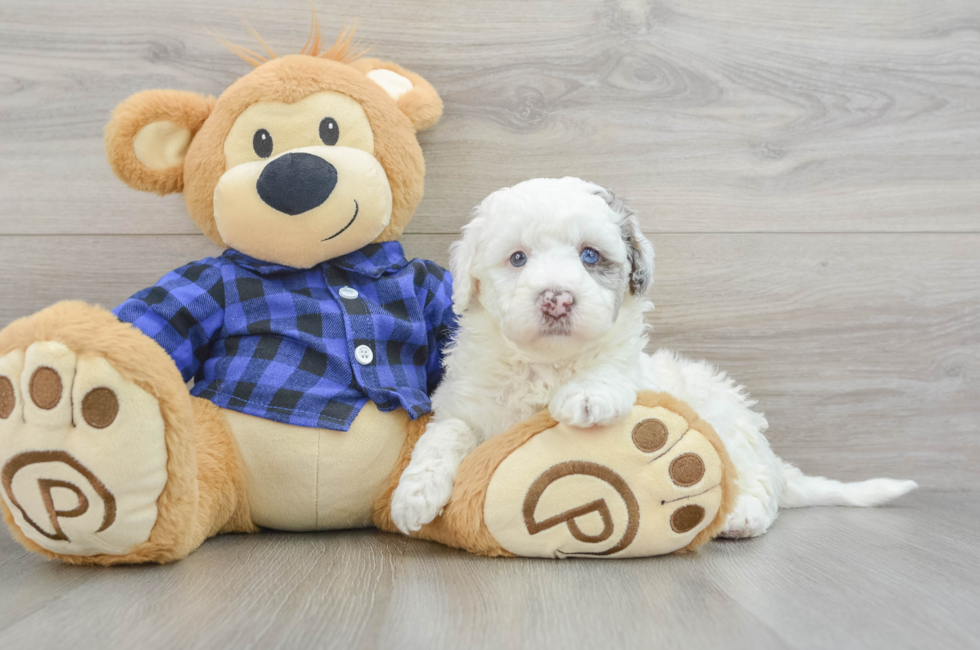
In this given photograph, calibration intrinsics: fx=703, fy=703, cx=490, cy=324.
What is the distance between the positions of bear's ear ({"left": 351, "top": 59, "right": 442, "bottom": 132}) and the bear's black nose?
255 millimetres

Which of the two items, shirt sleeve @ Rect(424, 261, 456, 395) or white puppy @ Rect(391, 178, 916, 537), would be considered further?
shirt sleeve @ Rect(424, 261, 456, 395)

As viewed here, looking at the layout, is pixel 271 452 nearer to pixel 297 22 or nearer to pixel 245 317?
pixel 245 317

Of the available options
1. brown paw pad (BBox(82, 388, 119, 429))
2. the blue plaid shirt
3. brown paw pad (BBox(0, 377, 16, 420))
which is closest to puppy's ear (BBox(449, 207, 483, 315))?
the blue plaid shirt

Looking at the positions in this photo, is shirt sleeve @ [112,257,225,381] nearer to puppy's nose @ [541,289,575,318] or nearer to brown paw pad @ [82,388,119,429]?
brown paw pad @ [82,388,119,429]

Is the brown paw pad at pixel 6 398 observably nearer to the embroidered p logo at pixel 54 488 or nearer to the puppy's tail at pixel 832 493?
the embroidered p logo at pixel 54 488

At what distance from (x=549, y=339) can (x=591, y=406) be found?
107 mm

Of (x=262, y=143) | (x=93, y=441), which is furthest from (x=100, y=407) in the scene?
(x=262, y=143)

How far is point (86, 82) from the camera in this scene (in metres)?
1.48

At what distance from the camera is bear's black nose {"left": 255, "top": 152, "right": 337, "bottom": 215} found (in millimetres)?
1108

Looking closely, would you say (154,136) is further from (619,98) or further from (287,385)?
(619,98)

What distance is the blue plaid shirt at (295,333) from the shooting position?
1117mm

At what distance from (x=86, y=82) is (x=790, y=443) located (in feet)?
5.61

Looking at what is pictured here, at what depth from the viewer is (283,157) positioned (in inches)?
44.6

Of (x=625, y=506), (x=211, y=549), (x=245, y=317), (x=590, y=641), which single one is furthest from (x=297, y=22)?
(x=590, y=641)
